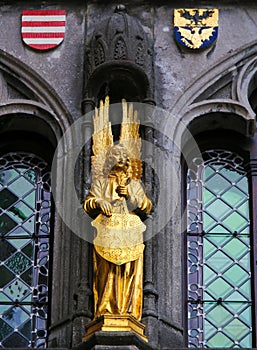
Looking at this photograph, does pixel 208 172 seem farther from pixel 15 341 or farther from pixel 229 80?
pixel 15 341

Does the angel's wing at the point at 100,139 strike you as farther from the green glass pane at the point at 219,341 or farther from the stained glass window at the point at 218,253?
the green glass pane at the point at 219,341

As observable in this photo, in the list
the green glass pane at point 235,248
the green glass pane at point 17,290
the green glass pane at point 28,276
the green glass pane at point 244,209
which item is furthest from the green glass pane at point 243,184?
the green glass pane at point 17,290

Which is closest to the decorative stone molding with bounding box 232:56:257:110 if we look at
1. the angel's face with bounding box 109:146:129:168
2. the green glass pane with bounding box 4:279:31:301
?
the angel's face with bounding box 109:146:129:168

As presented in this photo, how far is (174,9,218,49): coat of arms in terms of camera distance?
56.9ft

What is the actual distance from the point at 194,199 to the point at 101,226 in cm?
156

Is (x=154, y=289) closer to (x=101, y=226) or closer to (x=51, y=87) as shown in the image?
(x=101, y=226)

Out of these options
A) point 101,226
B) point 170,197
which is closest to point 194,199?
point 170,197

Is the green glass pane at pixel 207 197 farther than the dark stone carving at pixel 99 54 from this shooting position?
Yes

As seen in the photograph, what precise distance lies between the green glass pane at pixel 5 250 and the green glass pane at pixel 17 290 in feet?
0.94

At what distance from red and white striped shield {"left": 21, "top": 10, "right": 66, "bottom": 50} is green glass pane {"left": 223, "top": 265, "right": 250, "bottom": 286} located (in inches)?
110

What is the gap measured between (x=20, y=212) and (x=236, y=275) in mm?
2138

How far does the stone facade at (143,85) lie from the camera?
53.8 ft

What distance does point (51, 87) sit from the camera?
1719 cm

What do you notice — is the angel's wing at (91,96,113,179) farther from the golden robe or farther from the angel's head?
the golden robe
